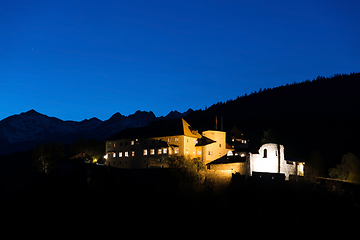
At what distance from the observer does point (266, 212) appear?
5431 centimetres

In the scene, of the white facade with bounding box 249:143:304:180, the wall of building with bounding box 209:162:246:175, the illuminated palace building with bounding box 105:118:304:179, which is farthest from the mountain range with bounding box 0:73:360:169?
the wall of building with bounding box 209:162:246:175

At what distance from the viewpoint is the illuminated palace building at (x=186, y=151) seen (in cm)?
5800

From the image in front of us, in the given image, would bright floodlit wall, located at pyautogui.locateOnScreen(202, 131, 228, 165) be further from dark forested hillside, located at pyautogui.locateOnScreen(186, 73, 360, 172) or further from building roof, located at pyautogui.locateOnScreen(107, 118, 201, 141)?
dark forested hillside, located at pyautogui.locateOnScreen(186, 73, 360, 172)

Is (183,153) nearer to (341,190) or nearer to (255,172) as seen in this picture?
(255,172)

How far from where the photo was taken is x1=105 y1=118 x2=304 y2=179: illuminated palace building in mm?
58000

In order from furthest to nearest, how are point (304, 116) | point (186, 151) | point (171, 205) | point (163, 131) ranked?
point (304, 116) < point (163, 131) < point (186, 151) < point (171, 205)

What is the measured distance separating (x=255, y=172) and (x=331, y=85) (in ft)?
459

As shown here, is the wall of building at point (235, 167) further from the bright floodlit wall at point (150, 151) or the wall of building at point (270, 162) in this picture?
the bright floodlit wall at point (150, 151)

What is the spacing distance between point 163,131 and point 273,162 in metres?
26.5

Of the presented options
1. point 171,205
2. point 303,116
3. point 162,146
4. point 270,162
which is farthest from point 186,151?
point 303,116

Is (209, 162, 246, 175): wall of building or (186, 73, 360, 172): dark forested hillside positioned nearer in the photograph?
(209, 162, 246, 175): wall of building

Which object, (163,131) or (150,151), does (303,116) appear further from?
(150,151)

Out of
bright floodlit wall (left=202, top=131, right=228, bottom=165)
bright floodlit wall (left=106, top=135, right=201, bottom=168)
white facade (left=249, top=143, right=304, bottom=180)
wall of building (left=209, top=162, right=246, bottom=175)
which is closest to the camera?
white facade (left=249, top=143, right=304, bottom=180)

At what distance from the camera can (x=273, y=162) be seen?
2261 inches
